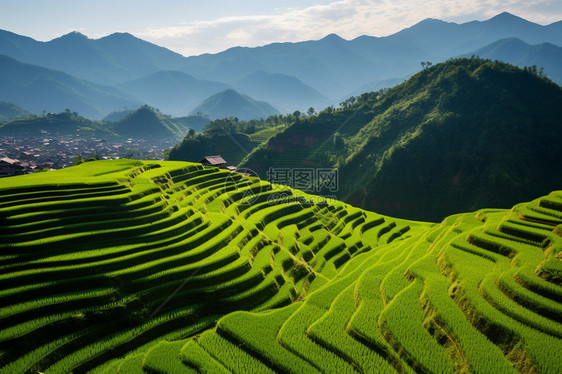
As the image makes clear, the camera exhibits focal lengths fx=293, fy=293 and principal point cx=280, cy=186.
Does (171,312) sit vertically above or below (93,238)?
below

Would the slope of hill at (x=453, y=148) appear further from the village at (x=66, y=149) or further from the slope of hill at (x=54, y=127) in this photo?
the slope of hill at (x=54, y=127)

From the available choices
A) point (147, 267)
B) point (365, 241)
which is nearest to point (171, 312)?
point (147, 267)

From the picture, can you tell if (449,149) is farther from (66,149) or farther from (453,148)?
(66,149)

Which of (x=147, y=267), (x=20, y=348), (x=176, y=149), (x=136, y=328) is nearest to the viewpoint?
(x=20, y=348)

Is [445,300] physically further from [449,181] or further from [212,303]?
[449,181]
